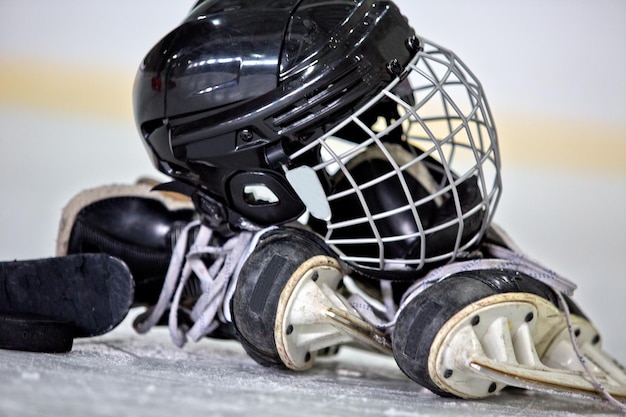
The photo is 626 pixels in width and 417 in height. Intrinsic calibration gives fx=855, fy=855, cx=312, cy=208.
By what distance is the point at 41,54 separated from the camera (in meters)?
2.14

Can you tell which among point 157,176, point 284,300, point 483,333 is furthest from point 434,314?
point 157,176

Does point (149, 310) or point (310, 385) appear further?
point (149, 310)

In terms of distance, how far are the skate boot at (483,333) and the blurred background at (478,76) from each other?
96 centimetres

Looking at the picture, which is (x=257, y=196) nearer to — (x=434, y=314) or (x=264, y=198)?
(x=264, y=198)

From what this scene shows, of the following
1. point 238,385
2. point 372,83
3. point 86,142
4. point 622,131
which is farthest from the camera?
point 622,131

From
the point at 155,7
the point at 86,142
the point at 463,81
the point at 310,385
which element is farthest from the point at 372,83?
the point at 155,7

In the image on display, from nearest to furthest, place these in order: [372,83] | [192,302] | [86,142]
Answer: [372,83] → [192,302] → [86,142]

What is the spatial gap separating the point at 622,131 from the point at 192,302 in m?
1.42

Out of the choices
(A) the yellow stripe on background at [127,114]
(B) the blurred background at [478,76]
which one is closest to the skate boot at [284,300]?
(B) the blurred background at [478,76]

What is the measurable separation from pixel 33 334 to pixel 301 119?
34cm

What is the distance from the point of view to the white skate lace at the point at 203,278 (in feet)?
3.18

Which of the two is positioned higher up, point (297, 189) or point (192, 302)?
point (297, 189)

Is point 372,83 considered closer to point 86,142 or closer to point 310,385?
point 310,385

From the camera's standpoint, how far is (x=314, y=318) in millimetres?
861
